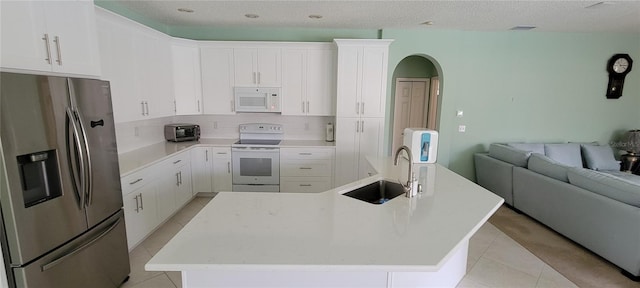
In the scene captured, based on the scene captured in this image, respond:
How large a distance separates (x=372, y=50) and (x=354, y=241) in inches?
125

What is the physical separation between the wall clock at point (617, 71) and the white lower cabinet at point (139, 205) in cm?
662

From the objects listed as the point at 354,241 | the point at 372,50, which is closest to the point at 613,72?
the point at 372,50

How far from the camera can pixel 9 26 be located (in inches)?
57.3

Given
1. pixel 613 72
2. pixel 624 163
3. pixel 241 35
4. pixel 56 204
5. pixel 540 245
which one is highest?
pixel 241 35

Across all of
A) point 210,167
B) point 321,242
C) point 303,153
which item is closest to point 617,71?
point 303,153

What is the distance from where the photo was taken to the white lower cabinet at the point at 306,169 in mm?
4055

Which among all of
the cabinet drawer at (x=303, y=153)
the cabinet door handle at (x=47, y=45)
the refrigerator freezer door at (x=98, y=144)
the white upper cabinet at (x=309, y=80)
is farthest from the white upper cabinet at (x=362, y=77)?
the cabinet door handle at (x=47, y=45)

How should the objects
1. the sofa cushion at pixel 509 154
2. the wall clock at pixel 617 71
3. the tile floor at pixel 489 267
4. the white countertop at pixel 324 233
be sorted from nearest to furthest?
1. the white countertop at pixel 324 233
2. the tile floor at pixel 489 267
3. the sofa cushion at pixel 509 154
4. the wall clock at pixel 617 71

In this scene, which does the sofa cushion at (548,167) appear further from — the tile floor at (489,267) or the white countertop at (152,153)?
the white countertop at (152,153)

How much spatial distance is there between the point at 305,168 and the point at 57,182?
9.17 feet

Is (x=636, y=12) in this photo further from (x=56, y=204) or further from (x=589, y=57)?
(x=56, y=204)

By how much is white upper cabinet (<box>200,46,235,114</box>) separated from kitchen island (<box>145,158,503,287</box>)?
2600 millimetres

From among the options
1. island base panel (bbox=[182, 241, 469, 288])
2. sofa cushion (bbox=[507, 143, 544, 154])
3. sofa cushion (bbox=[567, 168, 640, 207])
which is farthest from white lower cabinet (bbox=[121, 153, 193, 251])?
sofa cushion (bbox=[507, 143, 544, 154])

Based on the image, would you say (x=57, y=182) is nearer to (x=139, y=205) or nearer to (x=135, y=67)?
(x=139, y=205)
